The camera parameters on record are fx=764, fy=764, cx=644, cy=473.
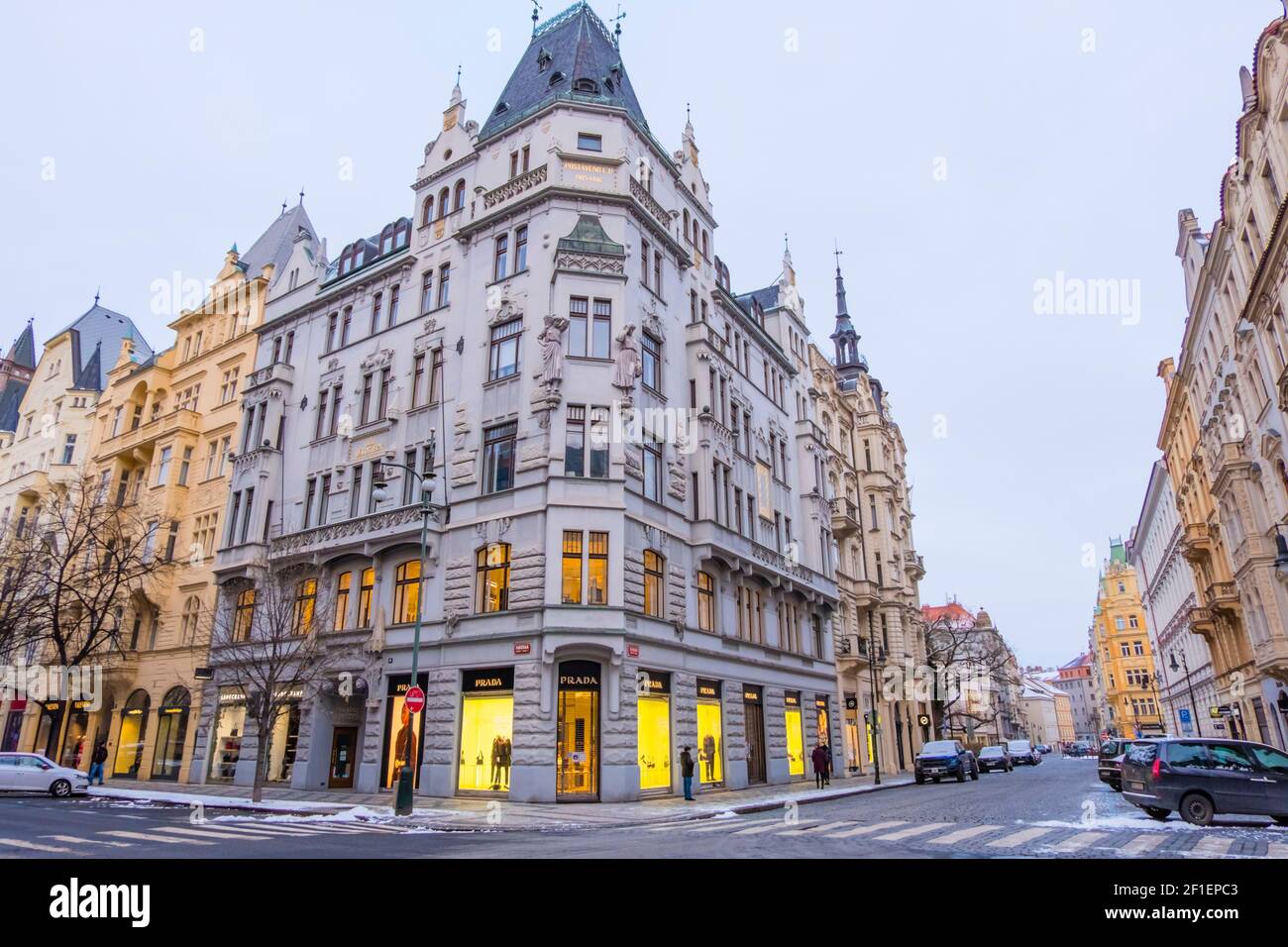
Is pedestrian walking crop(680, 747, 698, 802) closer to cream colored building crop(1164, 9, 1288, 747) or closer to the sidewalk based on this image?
the sidewalk

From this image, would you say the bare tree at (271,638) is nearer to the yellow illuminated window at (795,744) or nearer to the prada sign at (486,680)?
the prada sign at (486,680)

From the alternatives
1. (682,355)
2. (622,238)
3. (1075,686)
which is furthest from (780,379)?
(1075,686)

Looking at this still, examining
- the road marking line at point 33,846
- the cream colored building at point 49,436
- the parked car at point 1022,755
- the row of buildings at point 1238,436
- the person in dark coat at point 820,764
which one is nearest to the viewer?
the road marking line at point 33,846

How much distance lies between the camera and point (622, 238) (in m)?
30.4

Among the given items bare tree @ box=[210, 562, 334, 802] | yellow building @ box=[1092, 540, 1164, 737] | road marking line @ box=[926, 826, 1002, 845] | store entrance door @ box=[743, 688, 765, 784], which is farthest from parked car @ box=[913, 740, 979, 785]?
yellow building @ box=[1092, 540, 1164, 737]

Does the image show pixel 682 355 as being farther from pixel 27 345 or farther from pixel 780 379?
pixel 27 345

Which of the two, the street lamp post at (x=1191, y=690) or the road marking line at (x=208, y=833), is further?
the street lamp post at (x=1191, y=690)

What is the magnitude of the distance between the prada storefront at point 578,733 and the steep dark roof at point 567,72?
76.4 feet

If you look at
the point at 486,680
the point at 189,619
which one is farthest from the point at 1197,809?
the point at 189,619

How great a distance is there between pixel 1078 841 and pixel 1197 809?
545 cm

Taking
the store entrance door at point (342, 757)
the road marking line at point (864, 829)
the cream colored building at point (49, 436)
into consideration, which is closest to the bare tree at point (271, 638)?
the store entrance door at point (342, 757)

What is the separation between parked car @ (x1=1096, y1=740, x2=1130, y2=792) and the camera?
90.9 ft

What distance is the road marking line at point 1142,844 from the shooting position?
11.0m

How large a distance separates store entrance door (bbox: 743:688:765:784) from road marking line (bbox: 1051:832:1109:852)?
62.8 ft
